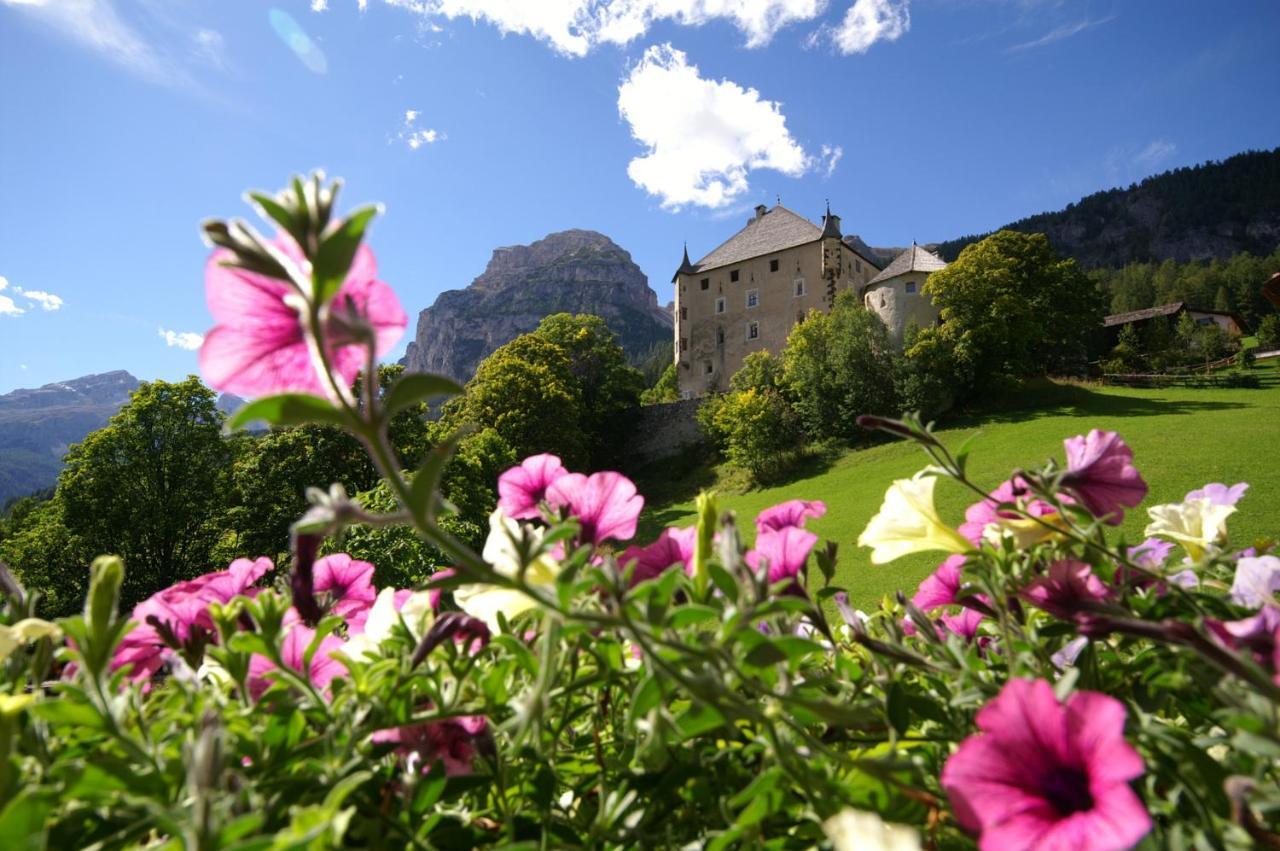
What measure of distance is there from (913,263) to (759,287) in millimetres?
8467

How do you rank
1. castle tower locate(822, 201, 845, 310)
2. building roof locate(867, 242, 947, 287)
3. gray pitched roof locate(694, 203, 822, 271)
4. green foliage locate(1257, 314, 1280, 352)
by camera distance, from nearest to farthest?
1. building roof locate(867, 242, 947, 287)
2. castle tower locate(822, 201, 845, 310)
3. gray pitched roof locate(694, 203, 822, 271)
4. green foliage locate(1257, 314, 1280, 352)

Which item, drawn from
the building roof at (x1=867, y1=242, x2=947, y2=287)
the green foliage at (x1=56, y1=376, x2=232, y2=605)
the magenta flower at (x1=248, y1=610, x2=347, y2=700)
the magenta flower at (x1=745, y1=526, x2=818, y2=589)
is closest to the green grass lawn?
the building roof at (x1=867, y1=242, x2=947, y2=287)

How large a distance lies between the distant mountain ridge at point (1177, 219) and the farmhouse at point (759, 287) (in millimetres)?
71351

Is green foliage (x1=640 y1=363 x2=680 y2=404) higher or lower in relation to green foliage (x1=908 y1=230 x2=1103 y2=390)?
lower

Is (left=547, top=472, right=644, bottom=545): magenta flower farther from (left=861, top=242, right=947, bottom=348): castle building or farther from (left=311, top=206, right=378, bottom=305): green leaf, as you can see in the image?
(left=861, top=242, right=947, bottom=348): castle building

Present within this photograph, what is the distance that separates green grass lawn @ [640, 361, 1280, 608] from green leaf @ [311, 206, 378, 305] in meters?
10.4

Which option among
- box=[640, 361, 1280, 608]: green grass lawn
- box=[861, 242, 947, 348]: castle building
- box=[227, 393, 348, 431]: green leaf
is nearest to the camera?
box=[227, 393, 348, 431]: green leaf

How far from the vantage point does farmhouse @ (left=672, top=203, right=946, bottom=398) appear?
32.8m

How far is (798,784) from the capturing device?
576 mm

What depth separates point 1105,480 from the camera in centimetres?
92

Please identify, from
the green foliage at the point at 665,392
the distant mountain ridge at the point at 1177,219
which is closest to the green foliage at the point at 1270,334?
the green foliage at the point at 665,392

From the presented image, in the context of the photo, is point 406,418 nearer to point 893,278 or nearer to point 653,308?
point 893,278

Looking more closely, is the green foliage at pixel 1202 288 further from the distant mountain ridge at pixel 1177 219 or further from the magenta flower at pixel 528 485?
the magenta flower at pixel 528 485

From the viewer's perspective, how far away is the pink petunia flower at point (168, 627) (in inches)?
35.0
